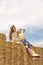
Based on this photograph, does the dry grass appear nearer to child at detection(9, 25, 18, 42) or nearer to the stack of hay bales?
the stack of hay bales

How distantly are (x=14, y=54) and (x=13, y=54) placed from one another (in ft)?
0.30

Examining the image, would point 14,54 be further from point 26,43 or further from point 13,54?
point 26,43

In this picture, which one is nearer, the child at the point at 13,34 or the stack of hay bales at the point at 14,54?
the stack of hay bales at the point at 14,54

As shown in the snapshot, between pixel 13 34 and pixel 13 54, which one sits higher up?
pixel 13 34

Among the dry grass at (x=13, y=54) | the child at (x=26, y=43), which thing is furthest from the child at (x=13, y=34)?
the dry grass at (x=13, y=54)

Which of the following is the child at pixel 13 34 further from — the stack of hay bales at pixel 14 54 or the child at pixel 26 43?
the stack of hay bales at pixel 14 54

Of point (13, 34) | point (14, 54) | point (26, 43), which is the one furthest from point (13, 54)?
point (13, 34)

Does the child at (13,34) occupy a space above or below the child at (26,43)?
above

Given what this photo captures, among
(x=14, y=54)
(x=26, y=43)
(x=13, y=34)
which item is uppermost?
(x=13, y=34)

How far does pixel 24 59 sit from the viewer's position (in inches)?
453

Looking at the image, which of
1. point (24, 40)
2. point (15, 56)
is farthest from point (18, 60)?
point (24, 40)

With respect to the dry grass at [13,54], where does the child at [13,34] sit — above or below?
above

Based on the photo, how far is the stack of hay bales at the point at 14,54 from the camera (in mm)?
9758

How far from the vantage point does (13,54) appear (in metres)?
10.4
